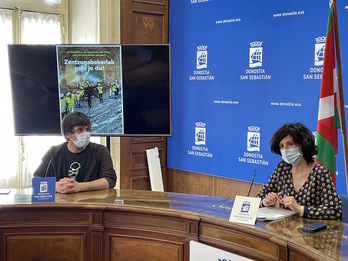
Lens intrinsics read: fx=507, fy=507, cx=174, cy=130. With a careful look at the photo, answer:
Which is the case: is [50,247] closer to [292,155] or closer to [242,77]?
[292,155]

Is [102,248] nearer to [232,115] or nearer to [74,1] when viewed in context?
[232,115]

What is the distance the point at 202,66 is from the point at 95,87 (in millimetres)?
1463

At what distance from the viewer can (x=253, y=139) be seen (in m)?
4.65

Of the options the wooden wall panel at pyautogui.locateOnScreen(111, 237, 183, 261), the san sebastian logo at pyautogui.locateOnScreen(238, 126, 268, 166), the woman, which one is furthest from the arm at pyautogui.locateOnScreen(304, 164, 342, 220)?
the san sebastian logo at pyautogui.locateOnScreen(238, 126, 268, 166)

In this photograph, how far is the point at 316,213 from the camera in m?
2.58

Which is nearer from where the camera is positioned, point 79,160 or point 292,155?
point 292,155

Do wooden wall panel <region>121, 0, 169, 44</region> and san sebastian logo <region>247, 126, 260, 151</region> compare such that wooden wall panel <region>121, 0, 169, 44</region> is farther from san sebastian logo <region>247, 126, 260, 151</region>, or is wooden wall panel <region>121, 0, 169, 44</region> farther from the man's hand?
the man's hand

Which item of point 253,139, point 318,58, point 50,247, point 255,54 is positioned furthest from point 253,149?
point 50,247

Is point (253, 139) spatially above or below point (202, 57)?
below

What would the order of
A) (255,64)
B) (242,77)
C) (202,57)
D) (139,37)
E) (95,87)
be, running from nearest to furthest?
(95,87), (255,64), (242,77), (202,57), (139,37)

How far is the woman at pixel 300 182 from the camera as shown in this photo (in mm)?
2594

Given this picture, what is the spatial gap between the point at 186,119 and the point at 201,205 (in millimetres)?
2467

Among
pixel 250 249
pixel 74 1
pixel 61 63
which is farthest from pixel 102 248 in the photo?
pixel 74 1

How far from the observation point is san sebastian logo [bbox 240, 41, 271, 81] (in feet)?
15.0
